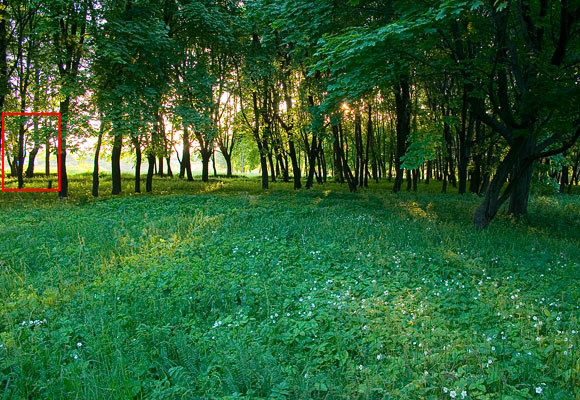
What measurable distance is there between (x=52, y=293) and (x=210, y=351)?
313 cm

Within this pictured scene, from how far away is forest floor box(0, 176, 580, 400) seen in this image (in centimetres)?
348

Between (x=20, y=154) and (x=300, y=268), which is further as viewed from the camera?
(x=20, y=154)

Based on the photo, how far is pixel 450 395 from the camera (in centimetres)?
317

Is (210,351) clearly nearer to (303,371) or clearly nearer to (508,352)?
(303,371)

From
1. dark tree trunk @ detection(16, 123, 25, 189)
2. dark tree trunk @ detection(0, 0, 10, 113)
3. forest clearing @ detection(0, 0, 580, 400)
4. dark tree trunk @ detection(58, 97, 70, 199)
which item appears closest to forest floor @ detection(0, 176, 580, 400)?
forest clearing @ detection(0, 0, 580, 400)

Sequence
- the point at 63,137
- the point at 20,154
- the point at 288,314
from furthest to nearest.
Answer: the point at 20,154 → the point at 63,137 → the point at 288,314

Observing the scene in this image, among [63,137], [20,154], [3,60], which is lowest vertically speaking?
[20,154]

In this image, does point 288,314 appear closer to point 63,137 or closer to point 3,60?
point 63,137

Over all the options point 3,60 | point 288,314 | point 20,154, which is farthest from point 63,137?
point 288,314

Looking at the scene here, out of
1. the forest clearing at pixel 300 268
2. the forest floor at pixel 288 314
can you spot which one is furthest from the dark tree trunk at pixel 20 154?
the forest floor at pixel 288 314

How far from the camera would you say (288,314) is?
484 centimetres

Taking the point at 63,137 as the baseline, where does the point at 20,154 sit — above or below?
below

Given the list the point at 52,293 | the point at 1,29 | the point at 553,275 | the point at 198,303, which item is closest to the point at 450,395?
the point at 198,303

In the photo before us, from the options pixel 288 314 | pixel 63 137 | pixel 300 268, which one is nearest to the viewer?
pixel 288 314
